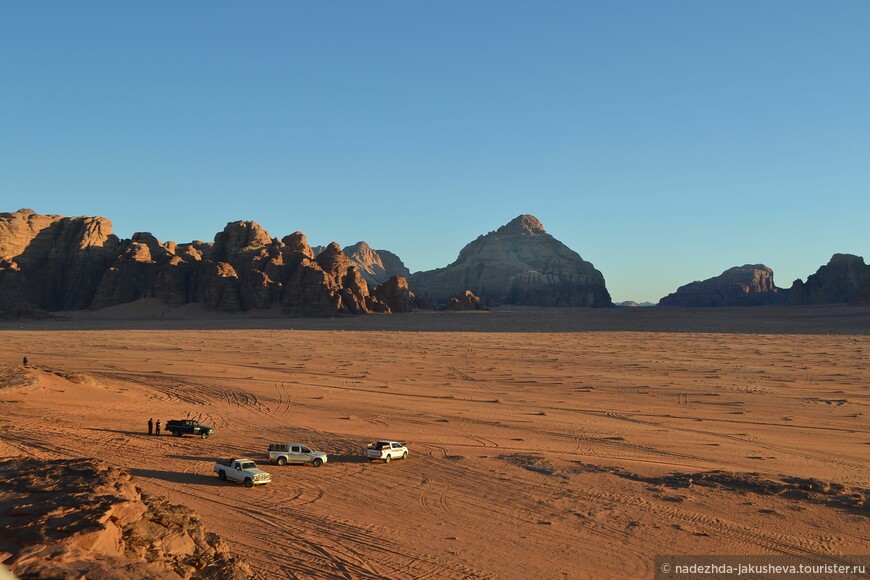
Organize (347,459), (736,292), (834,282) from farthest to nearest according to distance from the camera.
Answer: (736,292) < (834,282) < (347,459)

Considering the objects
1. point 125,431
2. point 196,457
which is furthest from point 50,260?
point 196,457

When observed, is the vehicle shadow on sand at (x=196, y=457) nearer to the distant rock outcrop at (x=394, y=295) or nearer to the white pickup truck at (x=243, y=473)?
the white pickup truck at (x=243, y=473)

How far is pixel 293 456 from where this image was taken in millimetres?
18406

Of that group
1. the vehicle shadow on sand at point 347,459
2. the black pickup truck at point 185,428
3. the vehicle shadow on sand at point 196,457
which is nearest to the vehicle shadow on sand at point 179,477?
the vehicle shadow on sand at point 196,457

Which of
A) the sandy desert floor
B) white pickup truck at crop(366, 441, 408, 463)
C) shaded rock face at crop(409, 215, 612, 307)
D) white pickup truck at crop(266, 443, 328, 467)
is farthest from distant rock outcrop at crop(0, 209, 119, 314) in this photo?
white pickup truck at crop(366, 441, 408, 463)

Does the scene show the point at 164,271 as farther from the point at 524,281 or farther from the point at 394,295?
the point at 524,281

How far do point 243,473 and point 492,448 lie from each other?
8.17 metres

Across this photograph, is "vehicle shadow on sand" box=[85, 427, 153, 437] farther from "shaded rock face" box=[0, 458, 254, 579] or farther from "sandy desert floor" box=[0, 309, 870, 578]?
"shaded rock face" box=[0, 458, 254, 579]

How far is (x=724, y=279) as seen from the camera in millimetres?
197375

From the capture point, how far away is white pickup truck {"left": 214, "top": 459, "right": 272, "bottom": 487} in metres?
16.1

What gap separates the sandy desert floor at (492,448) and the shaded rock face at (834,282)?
11363cm

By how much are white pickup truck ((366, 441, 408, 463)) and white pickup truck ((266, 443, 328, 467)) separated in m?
1.39

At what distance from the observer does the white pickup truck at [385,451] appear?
60.7ft

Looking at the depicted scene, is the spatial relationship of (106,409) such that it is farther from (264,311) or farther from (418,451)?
(264,311)
